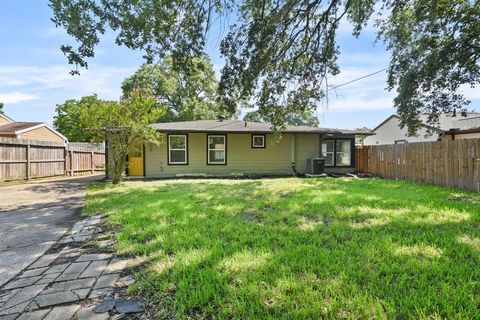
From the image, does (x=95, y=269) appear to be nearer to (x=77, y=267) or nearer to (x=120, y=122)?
(x=77, y=267)

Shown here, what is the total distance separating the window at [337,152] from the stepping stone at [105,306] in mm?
14321

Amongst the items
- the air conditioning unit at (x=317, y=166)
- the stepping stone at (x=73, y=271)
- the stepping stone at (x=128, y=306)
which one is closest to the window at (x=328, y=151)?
the air conditioning unit at (x=317, y=166)

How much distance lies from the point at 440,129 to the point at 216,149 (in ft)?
42.6

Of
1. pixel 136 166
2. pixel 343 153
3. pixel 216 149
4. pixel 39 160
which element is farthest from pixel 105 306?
pixel 343 153

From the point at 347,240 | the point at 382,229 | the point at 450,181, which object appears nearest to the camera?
the point at 347,240

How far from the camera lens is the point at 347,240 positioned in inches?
138

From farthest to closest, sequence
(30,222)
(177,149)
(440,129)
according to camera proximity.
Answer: (440,129) < (177,149) < (30,222)

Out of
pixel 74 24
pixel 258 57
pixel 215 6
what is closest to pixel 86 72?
pixel 74 24

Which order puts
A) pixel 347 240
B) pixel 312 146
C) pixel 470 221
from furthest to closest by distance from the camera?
1. pixel 312 146
2. pixel 470 221
3. pixel 347 240

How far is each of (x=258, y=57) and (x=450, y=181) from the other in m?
7.17

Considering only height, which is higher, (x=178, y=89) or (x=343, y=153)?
(x=178, y=89)

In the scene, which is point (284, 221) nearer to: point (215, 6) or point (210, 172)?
point (215, 6)

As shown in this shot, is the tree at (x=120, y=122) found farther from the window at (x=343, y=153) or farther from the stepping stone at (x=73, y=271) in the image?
the window at (x=343, y=153)

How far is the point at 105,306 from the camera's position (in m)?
2.18
